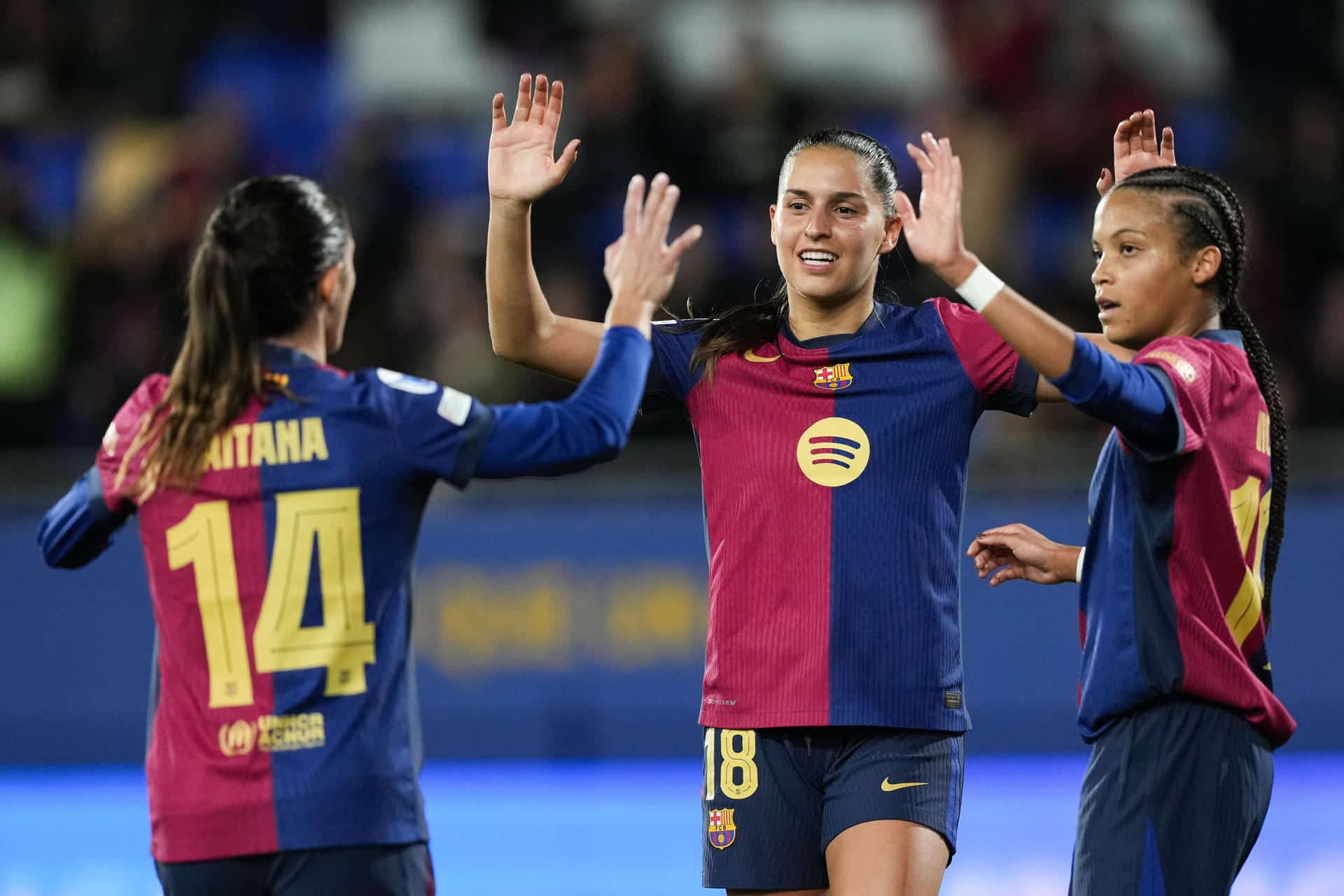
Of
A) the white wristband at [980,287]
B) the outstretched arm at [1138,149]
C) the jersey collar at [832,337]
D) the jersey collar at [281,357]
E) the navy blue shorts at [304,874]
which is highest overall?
the outstretched arm at [1138,149]

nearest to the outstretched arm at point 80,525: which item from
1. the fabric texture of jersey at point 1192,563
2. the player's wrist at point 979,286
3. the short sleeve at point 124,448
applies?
the short sleeve at point 124,448

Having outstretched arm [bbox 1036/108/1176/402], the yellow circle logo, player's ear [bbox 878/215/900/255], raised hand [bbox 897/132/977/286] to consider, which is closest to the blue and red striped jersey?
raised hand [bbox 897/132/977/286]

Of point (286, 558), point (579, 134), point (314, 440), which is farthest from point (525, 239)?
point (579, 134)

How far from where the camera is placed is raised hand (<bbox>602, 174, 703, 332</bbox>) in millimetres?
3590

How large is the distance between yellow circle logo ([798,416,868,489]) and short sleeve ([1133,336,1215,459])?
0.69 m

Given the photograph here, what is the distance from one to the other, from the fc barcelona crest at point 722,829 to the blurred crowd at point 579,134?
500cm

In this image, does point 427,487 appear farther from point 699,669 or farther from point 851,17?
point 851,17

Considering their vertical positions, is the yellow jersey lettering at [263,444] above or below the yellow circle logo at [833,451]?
above

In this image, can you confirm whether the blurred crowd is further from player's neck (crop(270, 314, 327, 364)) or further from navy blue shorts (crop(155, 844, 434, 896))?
navy blue shorts (crop(155, 844, 434, 896))

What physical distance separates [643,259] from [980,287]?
666 mm

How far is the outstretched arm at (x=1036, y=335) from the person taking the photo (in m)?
3.36

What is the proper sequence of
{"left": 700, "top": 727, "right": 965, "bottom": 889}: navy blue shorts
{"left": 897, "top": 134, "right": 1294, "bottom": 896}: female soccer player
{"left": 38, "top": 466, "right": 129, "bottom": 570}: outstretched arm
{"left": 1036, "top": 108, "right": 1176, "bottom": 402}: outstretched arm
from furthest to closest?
{"left": 1036, "top": 108, "right": 1176, "bottom": 402}: outstretched arm < {"left": 700, "top": 727, "right": 965, "bottom": 889}: navy blue shorts < {"left": 897, "top": 134, "right": 1294, "bottom": 896}: female soccer player < {"left": 38, "top": 466, "right": 129, "bottom": 570}: outstretched arm

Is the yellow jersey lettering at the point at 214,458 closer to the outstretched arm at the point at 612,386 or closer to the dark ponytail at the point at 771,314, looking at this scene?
the outstretched arm at the point at 612,386

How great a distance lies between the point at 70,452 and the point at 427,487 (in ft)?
20.8
